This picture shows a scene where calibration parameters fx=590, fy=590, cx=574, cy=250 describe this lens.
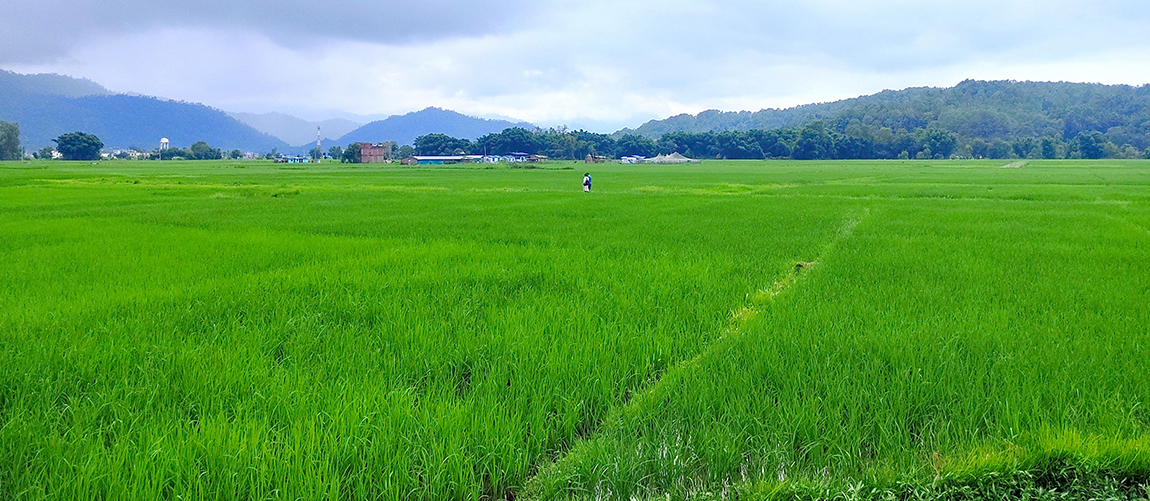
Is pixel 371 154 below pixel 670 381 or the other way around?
the other way around

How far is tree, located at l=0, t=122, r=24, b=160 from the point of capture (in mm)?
89012

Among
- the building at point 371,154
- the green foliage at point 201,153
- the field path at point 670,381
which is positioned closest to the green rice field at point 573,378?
the field path at point 670,381

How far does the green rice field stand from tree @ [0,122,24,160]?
378 feet

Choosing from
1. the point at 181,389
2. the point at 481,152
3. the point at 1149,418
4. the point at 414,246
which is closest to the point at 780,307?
the point at 1149,418

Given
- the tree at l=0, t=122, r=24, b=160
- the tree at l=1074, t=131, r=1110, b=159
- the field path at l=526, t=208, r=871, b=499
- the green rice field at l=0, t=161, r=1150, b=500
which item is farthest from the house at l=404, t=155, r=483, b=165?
the tree at l=1074, t=131, r=1110, b=159

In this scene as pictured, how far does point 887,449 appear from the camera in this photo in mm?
2555

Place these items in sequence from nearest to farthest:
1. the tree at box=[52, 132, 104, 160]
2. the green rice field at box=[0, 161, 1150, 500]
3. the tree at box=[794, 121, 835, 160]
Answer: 1. the green rice field at box=[0, 161, 1150, 500]
2. the tree at box=[52, 132, 104, 160]
3. the tree at box=[794, 121, 835, 160]

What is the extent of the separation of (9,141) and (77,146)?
9.39 metres

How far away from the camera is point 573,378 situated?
3.30m

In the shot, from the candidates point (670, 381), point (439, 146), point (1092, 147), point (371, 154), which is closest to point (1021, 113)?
point (1092, 147)

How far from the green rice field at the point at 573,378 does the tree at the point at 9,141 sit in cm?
11506

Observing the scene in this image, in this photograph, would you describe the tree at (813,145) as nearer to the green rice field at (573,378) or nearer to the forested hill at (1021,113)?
the forested hill at (1021,113)

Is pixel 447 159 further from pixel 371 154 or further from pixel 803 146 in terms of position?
pixel 803 146

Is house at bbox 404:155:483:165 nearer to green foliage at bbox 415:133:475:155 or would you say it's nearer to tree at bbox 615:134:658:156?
green foliage at bbox 415:133:475:155
